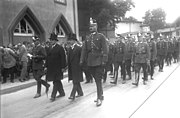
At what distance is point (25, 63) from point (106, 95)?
19.0ft

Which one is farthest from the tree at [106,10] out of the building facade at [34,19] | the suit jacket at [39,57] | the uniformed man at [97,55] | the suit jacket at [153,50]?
the uniformed man at [97,55]

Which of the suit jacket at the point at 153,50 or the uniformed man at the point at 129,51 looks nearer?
the uniformed man at the point at 129,51

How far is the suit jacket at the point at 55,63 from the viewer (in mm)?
8164

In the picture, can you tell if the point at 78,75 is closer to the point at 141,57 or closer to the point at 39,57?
the point at 39,57

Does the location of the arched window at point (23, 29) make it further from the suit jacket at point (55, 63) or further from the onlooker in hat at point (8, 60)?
the suit jacket at point (55, 63)

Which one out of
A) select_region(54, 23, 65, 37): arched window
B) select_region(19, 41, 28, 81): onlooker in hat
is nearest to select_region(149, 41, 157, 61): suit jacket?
select_region(19, 41, 28, 81): onlooker in hat

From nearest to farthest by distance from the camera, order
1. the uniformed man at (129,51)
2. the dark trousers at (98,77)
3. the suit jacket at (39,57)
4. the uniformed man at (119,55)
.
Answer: the dark trousers at (98,77) < the suit jacket at (39,57) < the uniformed man at (119,55) < the uniformed man at (129,51)

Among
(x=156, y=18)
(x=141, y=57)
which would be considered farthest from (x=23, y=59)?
(x=156, y=18)

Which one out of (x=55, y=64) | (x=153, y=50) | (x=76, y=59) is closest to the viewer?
(x=55, y=64)

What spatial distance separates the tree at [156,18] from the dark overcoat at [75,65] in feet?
199

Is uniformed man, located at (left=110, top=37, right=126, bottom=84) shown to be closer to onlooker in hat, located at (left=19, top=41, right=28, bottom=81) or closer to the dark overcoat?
the dark overcoat

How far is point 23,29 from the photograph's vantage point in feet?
61.6

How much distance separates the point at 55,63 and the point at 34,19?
12.0 meters

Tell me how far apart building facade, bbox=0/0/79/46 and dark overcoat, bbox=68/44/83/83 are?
8.73 m
